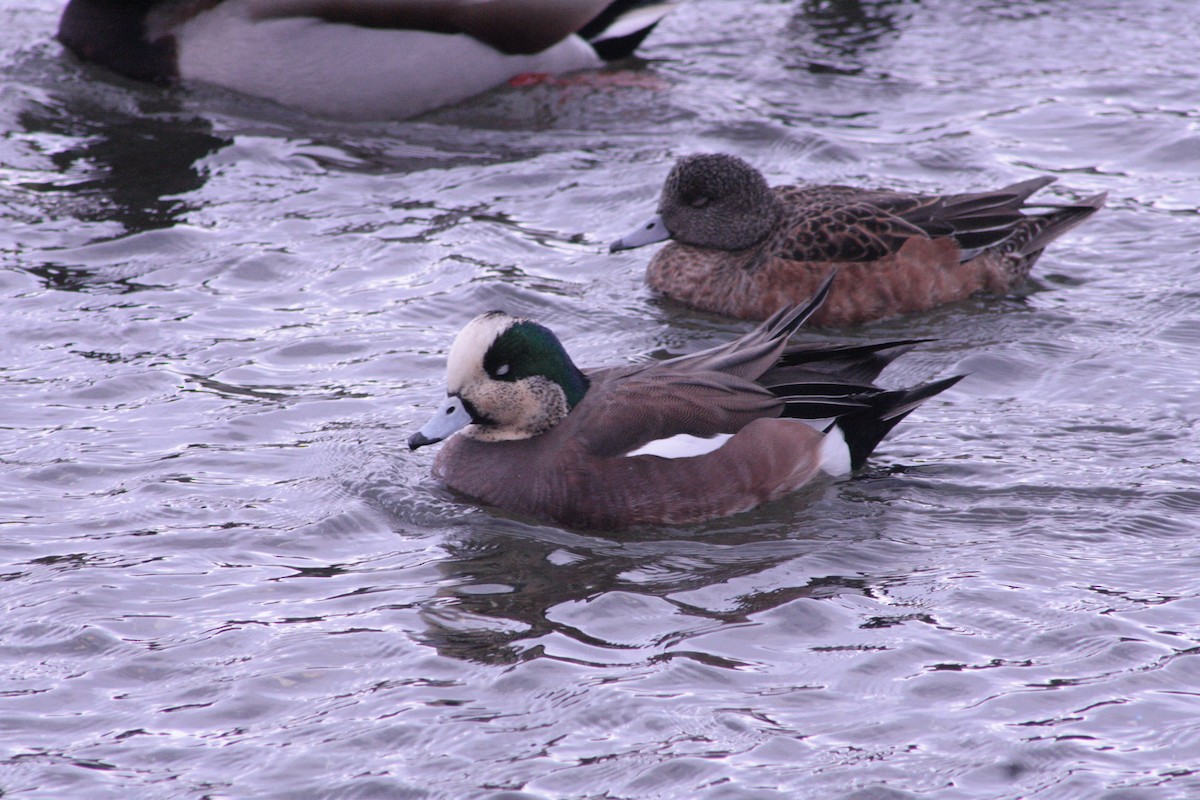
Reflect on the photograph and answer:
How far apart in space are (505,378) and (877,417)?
5.22 feet

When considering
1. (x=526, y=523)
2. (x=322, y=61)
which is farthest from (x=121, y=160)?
(x=526, y=523)

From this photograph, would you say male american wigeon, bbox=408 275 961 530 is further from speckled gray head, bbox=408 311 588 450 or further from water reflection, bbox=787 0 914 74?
water reflection, bbox=787 0 914 74

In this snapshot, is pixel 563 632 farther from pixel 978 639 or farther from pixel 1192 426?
pixel 1192 426

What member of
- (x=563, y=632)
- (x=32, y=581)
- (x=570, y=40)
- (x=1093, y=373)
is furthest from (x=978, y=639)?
(x=570, y=40)

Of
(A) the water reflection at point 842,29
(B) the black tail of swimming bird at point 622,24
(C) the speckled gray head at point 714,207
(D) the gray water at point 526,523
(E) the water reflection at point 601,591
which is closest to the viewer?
(D) the gray water at point 526,523

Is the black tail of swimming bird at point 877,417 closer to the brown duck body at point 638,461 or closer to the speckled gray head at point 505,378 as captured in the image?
the brown duck body at point 638,461

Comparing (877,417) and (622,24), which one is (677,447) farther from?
(622,24)

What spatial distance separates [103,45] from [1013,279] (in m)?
6.51

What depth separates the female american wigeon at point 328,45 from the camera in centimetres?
1070

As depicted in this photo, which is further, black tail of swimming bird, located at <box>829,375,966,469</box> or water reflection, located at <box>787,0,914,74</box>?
water reflection, located at <box>787,0,914,74</box>

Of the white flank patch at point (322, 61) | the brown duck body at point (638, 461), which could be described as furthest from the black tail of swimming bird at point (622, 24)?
the brown duck body at point (638, 461)

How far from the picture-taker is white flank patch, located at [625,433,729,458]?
630 cm

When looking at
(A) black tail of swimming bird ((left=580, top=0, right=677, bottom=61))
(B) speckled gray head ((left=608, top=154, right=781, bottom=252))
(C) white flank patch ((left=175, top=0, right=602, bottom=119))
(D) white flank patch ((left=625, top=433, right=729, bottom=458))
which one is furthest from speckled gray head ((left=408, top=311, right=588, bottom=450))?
(A) black tail of swimming bird ((left=580, top=0, right=677, bottom=61))

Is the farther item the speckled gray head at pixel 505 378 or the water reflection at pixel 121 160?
the water reflection at pixel 121 160
